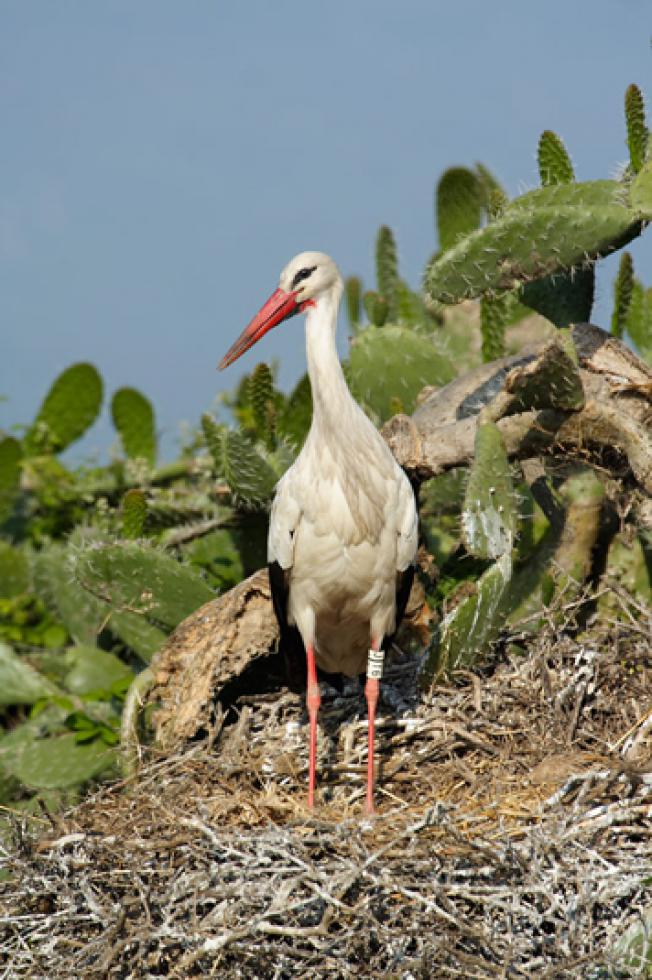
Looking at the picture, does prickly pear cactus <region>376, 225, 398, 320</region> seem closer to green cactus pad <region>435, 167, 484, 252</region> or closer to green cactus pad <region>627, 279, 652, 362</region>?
green cactus pad <region>435, 167, 484, 252</region>

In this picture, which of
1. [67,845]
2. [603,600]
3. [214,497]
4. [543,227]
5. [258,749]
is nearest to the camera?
[67,845]

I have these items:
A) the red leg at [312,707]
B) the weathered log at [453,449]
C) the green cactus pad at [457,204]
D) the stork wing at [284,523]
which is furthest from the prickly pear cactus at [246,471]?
the green cactus pad at [457,204]

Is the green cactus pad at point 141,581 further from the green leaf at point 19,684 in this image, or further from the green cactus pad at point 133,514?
the green leaf at point 19,684

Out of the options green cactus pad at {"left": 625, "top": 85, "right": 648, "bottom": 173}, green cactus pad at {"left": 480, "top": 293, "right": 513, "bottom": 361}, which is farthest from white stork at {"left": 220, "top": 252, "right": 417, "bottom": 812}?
green cactus pad at {"left": 480, "top": 293, "right": 513, "bottom": 361}

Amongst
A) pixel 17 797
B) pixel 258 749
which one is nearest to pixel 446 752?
pixel 258 749

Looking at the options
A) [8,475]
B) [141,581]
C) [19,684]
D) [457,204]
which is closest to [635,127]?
[457,204]

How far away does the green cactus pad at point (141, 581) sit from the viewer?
6.86 meters

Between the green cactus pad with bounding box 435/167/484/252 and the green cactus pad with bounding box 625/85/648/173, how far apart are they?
103 inches

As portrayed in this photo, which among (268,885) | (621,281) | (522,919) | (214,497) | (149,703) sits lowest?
(522,919)

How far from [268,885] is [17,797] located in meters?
3.45

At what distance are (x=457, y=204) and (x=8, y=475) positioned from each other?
390 cm

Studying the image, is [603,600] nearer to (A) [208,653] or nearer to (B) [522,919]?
(A) [208,653]

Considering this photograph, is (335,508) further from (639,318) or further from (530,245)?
(639,318)

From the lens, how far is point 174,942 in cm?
481
